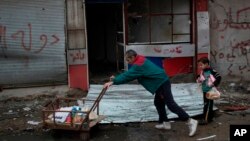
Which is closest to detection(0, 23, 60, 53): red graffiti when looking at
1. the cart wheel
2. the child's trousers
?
the cart wheel

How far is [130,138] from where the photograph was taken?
822 centimetres

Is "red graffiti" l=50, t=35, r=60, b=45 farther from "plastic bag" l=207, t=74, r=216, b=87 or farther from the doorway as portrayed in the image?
"plastic bag" l=207, t=74, r=216, b=87

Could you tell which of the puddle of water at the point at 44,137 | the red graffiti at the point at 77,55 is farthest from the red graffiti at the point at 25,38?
the puddle of water at the point at 44,137

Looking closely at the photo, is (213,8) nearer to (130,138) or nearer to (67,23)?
(67,23)

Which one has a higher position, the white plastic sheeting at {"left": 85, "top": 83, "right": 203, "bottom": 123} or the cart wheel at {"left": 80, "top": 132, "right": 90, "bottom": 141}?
the white plastic sheeting at {"left": 85, "top": 83, "right": 203, "bottom": 123}

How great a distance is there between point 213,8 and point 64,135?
6.13 metres

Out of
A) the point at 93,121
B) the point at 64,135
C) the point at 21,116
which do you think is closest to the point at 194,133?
the point at 93,121

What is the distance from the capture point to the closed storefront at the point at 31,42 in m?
11.7

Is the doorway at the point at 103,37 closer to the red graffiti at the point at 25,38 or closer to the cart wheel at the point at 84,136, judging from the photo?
the red graffiti at the point at 25,38

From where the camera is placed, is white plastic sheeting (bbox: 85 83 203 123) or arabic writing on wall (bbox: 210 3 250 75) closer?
white plastic sheeting (bbox: 85 83 203 123)

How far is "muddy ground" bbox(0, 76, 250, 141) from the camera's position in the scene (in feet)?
27.2

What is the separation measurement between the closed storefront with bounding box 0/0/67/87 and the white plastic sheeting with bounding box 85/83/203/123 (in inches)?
53.2

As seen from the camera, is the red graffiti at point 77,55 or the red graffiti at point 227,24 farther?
the red graffiti at point 227,24

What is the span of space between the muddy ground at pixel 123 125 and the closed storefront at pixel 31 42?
2.50ft
